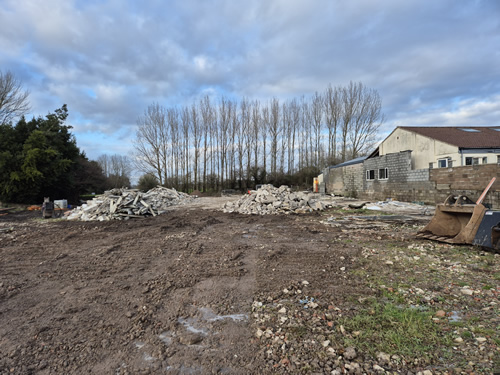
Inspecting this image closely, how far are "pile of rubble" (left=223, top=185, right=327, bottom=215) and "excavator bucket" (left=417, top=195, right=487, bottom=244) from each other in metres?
8.19

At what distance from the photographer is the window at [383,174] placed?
2041 centimetres

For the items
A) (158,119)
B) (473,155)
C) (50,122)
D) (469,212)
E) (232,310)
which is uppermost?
(158,119)

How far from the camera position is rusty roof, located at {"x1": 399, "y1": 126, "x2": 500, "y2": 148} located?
65.0ft

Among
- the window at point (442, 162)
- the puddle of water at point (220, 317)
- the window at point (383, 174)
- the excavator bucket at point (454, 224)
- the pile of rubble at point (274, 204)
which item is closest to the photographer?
the puddle of water at point (220, 317)

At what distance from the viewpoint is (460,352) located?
2.43 m

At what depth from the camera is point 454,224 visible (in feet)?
21.4

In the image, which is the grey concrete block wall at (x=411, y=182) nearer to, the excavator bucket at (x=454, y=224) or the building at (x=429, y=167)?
the building at (x=429, y=167)

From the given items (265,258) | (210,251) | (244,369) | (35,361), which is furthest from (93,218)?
(244,369)

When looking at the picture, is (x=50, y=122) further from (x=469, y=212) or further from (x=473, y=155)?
(x=473, y=155)

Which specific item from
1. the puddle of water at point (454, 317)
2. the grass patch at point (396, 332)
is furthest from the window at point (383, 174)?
the grass patch at point (396, 332)

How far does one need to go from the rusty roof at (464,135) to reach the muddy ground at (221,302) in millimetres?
17718

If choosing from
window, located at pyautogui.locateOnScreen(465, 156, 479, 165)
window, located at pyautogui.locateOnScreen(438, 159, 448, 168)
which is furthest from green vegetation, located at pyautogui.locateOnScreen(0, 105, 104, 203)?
window, located at pyautogui.locateOnScreen(465, 156, 479, 165)

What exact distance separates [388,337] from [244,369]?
1.43m

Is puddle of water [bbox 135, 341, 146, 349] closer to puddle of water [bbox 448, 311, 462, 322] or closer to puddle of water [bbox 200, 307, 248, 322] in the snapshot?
puddle of water [bbox 200, 307, 248, 322]
